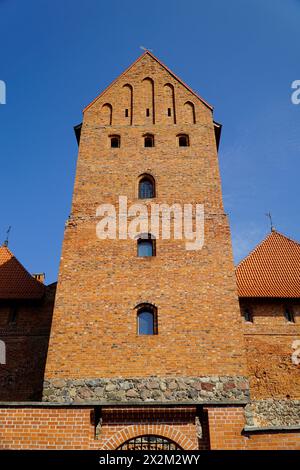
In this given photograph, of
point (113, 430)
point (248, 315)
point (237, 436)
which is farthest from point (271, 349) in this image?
point (113, 430)

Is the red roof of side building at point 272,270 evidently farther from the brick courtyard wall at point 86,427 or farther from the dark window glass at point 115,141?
the brick courtyard wall at point 86,427

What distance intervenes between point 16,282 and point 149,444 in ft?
25.8

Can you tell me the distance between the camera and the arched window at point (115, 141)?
13.3 m

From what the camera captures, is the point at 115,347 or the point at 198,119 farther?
the point at 198,119

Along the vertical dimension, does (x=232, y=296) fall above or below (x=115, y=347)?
above

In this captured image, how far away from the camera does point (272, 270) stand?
14.0 meters

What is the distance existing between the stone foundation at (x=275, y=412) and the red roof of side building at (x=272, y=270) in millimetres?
3045

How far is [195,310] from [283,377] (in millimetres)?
3863

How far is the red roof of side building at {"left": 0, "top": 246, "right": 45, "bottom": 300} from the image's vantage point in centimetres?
1275

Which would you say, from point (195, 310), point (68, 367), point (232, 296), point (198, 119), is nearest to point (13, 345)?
point (68, 367)

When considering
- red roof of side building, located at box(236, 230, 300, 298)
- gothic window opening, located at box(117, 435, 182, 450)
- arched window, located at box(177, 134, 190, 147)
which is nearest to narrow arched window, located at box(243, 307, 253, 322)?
red roof of side building, located at box(236, 230, 300, 298)

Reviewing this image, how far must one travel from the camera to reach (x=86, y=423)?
6.97m

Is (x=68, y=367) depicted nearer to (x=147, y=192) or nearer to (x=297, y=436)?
(x=297, y=436)
